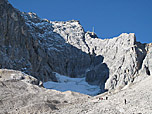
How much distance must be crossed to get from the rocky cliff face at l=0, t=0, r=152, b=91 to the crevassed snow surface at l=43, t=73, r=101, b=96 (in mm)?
3012

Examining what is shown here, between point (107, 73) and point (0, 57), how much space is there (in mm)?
52225

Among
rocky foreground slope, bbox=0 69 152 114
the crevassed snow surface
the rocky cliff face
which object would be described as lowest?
rocky foreground slope, bbox=0 69 152 114

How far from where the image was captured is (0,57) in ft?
259

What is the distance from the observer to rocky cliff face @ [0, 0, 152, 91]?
294ft

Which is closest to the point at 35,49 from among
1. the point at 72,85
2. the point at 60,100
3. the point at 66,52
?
the point at 72,85

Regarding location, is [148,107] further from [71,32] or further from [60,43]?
[71,32]

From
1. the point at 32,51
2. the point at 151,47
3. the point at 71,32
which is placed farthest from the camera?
the point at 71,32

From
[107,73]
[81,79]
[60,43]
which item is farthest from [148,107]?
[60,43]

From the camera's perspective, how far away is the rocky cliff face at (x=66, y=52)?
8950cm

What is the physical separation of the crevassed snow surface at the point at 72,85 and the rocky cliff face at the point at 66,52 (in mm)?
3012

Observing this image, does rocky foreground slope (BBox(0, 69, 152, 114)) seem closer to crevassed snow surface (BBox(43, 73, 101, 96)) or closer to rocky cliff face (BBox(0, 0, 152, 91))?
rocky cliff face (BBox(0, 0, 152, 91))

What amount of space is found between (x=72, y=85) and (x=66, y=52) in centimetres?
2558

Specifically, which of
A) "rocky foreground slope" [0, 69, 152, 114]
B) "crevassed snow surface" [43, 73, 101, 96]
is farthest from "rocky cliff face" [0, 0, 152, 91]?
"rocky foreground slope" [0, 69, 152, 114]

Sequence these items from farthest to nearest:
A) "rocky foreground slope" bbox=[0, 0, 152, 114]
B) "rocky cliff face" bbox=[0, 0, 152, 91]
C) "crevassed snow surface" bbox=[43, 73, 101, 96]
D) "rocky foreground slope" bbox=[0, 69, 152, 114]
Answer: "crevassed snow surface" bbox=[43, 73, 101, 96] < "rocky cliff face" bbox=[0, 0, 152, 91] < "rocky foreground slope" bbox=[0, 0, 152, 114] < "rocky foreground slope" bbox=[0, 69, 152, 114]
